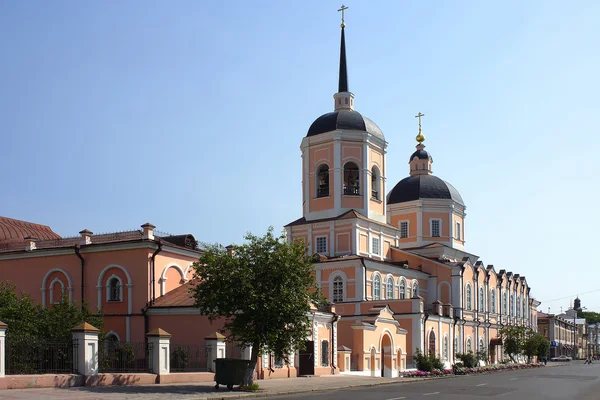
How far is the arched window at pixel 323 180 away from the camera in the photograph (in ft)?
170

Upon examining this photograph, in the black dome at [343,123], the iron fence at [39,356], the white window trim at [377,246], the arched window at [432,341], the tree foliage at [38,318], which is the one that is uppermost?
the black dome at [343,123]

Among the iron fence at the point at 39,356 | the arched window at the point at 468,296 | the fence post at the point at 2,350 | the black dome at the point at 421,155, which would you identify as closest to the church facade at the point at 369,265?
the arched window at the point at 468,296

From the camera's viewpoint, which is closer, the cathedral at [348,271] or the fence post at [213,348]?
the fence post at [213,348]

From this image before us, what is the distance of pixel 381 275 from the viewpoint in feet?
170

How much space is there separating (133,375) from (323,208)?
2805 centimetres

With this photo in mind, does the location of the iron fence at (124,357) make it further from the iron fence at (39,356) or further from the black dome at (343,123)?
the black dome at (343,123)

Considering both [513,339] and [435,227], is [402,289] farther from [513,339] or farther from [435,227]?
[513,339]

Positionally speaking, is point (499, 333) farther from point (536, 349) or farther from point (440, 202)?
point (440, 202)

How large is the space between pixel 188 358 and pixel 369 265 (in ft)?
75.1

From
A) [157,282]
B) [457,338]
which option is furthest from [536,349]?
[157,282]

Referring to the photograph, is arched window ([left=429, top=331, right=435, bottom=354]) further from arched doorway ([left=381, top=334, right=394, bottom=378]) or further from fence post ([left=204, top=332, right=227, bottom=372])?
fence post ([left=204, top=332, right=227, bottom=372])

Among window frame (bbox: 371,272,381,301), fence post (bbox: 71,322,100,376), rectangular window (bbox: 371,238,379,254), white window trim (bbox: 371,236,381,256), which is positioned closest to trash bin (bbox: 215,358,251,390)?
fence post (bbox: 71,322,100,376)

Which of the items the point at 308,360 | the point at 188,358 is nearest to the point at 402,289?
the point at 308,360

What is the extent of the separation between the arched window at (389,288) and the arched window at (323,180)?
8.05 m
